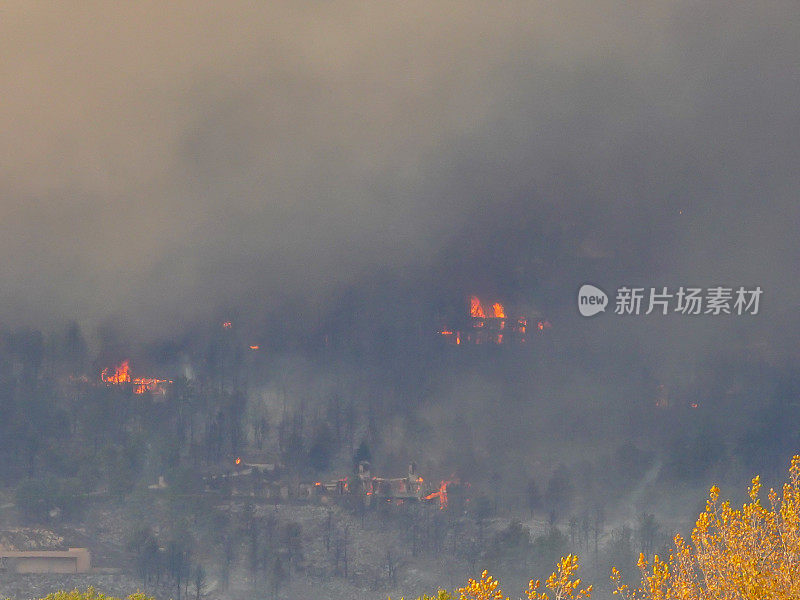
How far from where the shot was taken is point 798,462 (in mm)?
26719

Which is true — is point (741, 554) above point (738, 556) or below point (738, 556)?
below

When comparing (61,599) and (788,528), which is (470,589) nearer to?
(788,528)

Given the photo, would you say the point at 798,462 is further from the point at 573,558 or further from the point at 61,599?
the point at 61,599

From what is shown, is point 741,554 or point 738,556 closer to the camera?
point 738,556

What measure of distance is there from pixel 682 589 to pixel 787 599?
10.4ft

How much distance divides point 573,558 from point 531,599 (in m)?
5.19

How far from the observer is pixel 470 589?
29.5 metres

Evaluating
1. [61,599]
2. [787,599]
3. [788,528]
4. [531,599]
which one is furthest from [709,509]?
[61,599]

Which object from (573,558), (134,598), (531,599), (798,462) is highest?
(798,462)

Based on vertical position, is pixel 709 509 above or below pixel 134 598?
above

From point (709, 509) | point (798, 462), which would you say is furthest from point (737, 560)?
point (798, 462)

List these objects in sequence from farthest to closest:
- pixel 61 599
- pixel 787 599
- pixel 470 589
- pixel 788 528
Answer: pixel 61 599
pixel 470 589
pixel 788 528
pixel 787 599

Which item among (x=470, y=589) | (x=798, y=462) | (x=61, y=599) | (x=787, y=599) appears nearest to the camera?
(x=787, y=599)

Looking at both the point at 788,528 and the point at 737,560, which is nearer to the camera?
the point at 737,560
